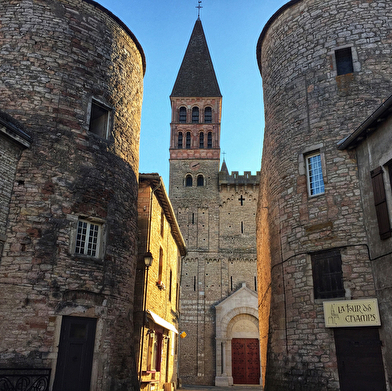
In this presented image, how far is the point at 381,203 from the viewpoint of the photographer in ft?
30.6

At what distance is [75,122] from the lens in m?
11.4

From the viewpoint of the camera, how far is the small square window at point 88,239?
35.1 feet

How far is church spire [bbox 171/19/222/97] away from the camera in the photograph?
134 ft

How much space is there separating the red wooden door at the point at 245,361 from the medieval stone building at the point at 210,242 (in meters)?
0.06

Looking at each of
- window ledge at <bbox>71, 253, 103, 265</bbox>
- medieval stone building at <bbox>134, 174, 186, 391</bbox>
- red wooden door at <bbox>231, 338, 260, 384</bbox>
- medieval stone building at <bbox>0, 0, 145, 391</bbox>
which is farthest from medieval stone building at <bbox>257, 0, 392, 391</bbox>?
red wooden door at <bbox>231, 338, 260, 384</bbox>

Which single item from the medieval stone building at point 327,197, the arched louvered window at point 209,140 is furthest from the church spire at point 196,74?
the medieval stone building at point 327,197

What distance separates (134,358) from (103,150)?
578 centimetres

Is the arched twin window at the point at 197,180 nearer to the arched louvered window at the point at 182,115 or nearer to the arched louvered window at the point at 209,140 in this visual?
the arched louvered window at the point at 209,140

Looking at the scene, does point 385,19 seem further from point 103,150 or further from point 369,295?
point 103,150

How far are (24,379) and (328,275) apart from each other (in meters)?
6.98

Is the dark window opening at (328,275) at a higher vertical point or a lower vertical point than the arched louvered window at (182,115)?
lower

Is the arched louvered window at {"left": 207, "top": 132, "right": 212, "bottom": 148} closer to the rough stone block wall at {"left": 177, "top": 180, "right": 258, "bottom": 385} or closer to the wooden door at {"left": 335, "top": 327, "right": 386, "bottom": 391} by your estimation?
the rough stone block wall at {"left": 177, "top": 180, "right": 258, "bottom": 385}

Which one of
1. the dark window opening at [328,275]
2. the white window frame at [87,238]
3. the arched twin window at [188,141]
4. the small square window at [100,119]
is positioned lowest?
→ the dark window opening at [328,275]

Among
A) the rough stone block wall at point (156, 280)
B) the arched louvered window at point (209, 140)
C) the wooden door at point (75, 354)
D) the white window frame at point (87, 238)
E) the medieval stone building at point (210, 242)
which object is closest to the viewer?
the wooden door at point (75, 354)
